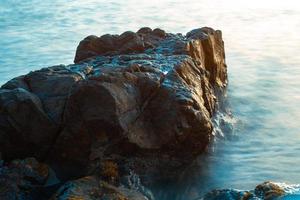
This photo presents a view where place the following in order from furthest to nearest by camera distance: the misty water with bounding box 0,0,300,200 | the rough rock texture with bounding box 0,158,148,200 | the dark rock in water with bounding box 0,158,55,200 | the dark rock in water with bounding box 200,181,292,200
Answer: the misty water with bounding box 0,0,300,200 → the dark rock in water with bounding box 0,158,55,200 → the rough rock texture with bounding box 0,158,148,200 → the dark rock in water with bounding box 200,181,292,200

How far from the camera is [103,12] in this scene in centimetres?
2594

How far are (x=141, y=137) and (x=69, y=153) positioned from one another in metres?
1.00

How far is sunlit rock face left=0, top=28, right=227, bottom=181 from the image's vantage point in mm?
6250

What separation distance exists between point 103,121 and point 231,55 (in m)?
10.2

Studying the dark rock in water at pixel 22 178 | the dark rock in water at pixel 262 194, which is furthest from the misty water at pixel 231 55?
the dark rock in water at pixel 22 178

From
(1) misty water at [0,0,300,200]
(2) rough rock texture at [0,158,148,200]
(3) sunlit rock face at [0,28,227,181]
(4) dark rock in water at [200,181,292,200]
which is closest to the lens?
(4) dark rock in water at [200,181,292,200]

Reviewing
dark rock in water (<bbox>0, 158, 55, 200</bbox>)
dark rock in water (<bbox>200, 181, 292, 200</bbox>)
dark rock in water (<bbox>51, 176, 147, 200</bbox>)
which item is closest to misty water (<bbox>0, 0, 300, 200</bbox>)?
dark rock in water (<bbox>51, 176, 147, 200</bbox>)

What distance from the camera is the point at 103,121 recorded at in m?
6.12

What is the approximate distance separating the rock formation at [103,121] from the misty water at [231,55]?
0.56 metres

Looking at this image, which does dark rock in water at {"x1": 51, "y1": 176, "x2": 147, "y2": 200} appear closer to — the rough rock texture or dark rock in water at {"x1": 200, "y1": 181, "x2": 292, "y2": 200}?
the rough rock texture

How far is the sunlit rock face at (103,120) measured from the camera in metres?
6.25

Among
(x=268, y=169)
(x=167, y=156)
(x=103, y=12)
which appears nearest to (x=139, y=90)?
(x=167, y=156)

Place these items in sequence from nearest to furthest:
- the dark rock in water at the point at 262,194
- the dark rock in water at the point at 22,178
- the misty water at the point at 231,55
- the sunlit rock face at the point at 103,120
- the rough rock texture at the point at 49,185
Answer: the dark rock in water at the point at 262,194 < the rough rock texture at the point at 49,185 < the dark rock in water at the point at 22,178 < the sunlit rock face at the point at 103,120 < the misty water at the point at 231,55

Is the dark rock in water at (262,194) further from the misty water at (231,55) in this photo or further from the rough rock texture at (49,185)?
the misty water at (231,55)
